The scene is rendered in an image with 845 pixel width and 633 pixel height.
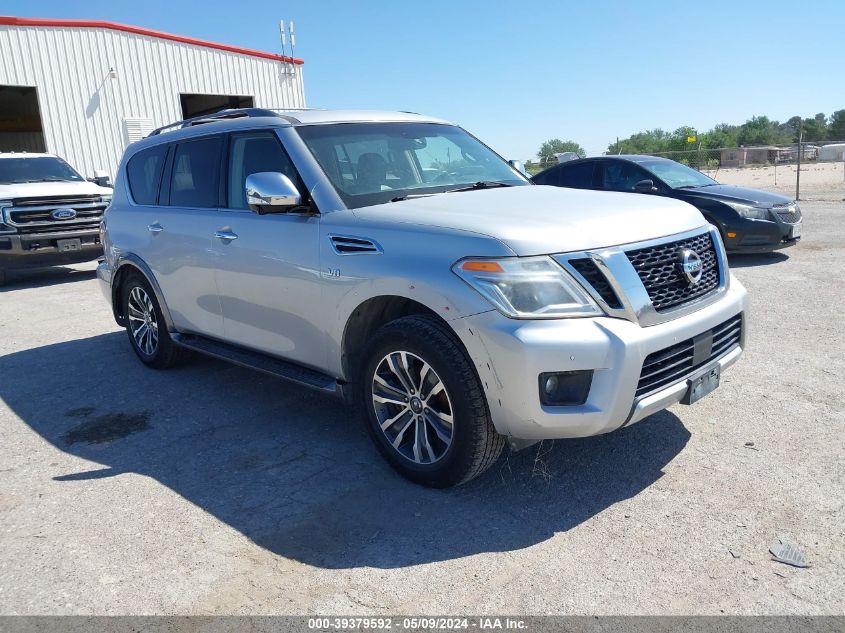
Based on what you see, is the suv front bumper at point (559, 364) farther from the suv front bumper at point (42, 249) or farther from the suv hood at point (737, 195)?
the suv front bumper at point (42, 249)

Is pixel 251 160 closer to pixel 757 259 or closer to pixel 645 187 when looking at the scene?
pixel 645 187

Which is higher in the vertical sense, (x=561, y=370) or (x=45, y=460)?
(x=561, y=370)

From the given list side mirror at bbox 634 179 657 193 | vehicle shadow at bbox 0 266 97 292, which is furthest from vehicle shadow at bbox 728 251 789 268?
vehicle shadow at bbox 0 266 97 292

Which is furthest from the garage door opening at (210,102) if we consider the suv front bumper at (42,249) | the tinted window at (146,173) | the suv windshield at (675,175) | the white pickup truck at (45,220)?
the tinted window at (146,173)

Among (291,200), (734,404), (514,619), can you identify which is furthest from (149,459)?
(734,404)

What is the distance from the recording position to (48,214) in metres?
10.8

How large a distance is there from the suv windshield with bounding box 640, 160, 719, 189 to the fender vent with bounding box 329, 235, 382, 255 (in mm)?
7763

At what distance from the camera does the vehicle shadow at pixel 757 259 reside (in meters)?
9.64

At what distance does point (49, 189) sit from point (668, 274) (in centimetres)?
1071

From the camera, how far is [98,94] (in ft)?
59.9

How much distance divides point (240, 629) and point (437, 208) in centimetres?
220

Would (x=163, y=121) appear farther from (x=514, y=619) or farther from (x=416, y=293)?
(x=514, y=619)

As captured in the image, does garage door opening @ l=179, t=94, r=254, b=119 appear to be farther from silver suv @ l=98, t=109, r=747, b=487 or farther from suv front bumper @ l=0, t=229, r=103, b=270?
silver suv @ l=98, t=109, r=747, b=487

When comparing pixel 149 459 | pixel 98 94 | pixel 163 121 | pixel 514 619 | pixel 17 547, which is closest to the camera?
pixel 514 619
